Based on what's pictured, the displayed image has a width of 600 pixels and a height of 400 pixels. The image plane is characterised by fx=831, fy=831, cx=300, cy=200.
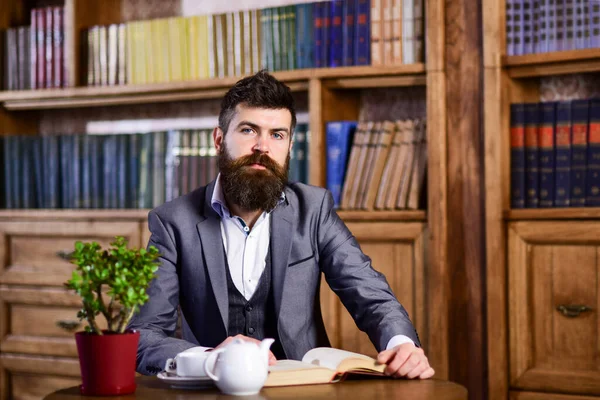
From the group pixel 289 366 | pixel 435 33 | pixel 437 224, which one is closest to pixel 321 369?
pixel 289 366

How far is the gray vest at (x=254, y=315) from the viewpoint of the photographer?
2.13m

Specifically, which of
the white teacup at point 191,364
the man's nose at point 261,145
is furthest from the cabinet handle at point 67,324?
the white teacup at point 191,364

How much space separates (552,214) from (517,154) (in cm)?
23

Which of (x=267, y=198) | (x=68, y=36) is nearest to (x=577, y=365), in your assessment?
(x=267, y=198)

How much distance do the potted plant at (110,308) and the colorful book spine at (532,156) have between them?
165 centimetres

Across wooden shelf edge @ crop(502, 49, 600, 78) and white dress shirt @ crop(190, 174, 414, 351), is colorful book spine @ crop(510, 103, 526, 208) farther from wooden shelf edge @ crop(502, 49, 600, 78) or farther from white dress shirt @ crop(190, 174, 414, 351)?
white dress shirt @ crop(190, 174, 414, 351)

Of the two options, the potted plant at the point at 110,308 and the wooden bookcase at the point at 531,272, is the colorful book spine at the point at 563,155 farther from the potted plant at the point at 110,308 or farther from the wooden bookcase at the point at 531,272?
the potted plant at the point at 110,308

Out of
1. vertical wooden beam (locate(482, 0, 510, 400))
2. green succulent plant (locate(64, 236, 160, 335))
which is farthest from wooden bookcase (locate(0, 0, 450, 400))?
green succulent plant (locate(64, 236, 160, 335))

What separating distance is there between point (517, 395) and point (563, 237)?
544 millimetres

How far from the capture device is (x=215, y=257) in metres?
2.09

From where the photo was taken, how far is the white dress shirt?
217 centimetres

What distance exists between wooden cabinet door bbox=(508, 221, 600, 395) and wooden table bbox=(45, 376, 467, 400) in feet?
3.98

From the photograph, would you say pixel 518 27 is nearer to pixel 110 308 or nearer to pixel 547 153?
pixel 547 153

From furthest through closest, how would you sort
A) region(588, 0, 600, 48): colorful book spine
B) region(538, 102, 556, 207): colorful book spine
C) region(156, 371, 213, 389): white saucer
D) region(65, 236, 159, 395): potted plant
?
region(538, 102, 556, 207): colorful book spine < region(588, 0, 600, 48): colorful book spine < region(156, 371, 213, 389): white saucer < region(65, 236, 159, 395): potted plant
